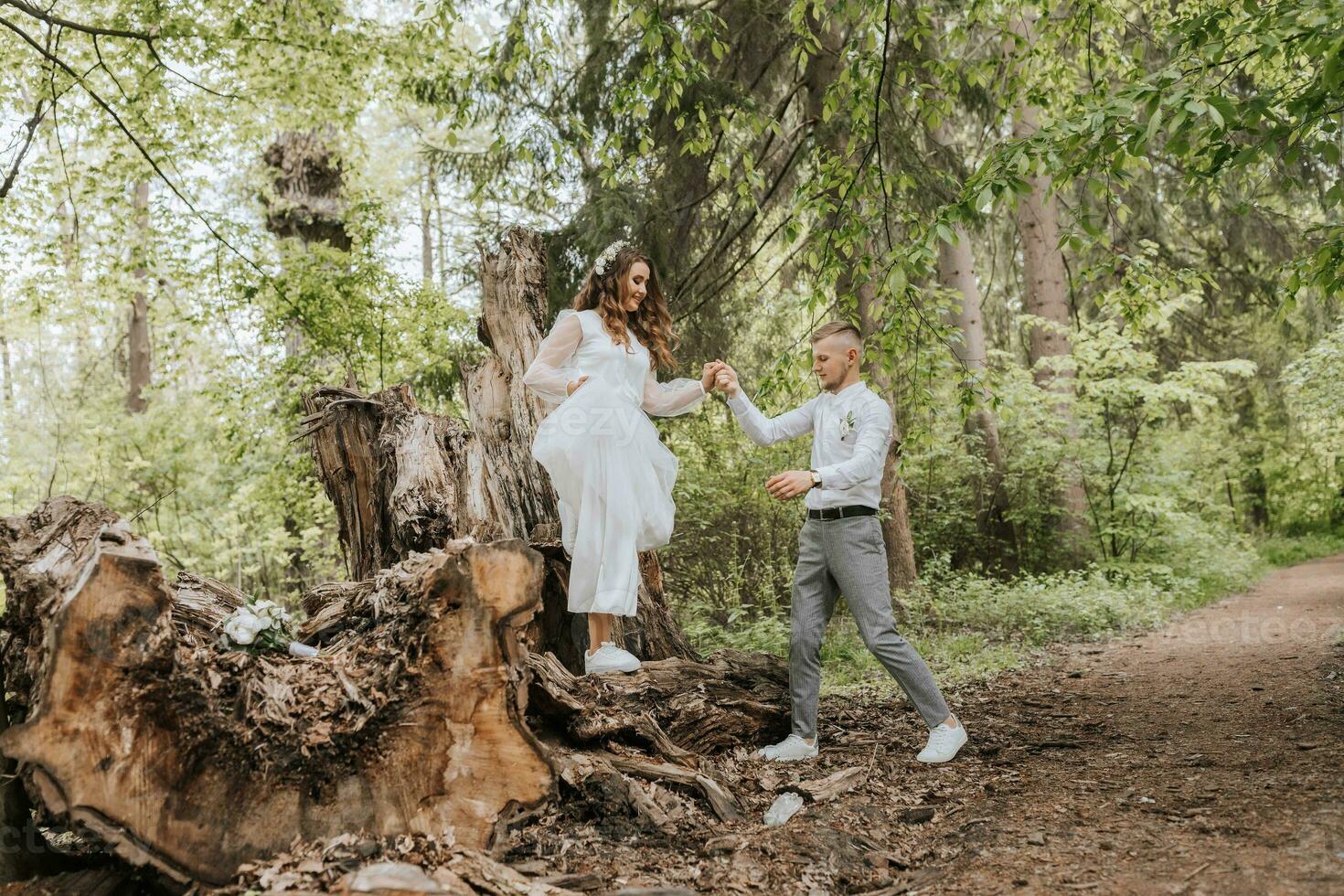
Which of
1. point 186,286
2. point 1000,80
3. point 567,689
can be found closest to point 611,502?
point 567,689

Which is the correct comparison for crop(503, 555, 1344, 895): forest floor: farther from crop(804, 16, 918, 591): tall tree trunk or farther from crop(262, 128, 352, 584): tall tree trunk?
A: crop(262, 128, 352, 584): tall tree trunk

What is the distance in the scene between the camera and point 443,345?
9.91 m

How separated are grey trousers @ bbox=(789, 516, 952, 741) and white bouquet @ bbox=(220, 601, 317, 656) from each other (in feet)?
7.54

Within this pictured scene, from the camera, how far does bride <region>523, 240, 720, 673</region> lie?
15.1ft

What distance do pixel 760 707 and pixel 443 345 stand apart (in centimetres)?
644

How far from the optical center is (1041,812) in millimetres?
3611

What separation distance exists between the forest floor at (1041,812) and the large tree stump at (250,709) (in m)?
0.50

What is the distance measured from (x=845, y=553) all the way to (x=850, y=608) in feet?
0.87

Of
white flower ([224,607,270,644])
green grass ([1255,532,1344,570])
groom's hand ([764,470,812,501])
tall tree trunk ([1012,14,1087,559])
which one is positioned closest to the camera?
white flower ([224,607,270,644])

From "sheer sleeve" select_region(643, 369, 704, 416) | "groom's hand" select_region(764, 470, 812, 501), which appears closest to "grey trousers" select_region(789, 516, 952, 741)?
"groom's hand" select_region(764, 470, 812, 501)

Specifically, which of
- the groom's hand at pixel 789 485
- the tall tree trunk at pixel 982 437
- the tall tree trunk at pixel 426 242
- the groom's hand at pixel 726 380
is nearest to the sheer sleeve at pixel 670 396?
the groom's hand at pixel 726 380

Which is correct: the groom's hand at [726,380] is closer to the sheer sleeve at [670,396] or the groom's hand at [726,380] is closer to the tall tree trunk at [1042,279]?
the sheer sleeve at [670,396]

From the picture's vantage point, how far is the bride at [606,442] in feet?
15.1

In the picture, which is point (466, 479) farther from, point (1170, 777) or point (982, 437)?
point (982, 437)
